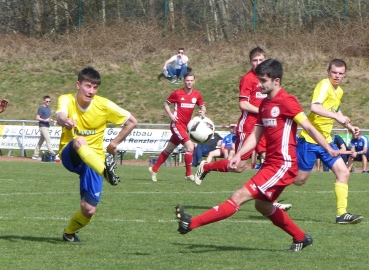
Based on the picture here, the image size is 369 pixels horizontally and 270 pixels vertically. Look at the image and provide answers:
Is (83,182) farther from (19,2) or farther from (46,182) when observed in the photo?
(19,2)

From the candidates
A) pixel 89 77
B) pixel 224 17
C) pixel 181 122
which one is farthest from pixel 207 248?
pixel 224 17

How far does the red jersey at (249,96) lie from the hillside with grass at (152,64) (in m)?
18.4

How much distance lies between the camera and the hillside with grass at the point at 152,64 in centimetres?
3073

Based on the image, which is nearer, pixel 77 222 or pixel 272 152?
pixel 272 152

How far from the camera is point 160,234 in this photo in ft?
26.9

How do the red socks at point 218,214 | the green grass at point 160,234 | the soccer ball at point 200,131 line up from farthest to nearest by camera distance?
the soccer ball at point 200,131
the red socks at point 218,214
the green grass at point 160,234

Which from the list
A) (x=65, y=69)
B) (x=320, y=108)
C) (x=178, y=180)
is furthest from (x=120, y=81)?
(x=320, y=108)

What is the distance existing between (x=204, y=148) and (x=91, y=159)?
16.5m

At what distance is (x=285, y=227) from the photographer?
22.9ft

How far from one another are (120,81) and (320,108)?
958 inches

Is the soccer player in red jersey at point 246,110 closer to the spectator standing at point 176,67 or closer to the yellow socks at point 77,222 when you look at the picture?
the yellow socks at point 77,222

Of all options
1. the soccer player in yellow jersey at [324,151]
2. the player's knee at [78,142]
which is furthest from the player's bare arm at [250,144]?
the soccer player in yellow jersey at [324,151]

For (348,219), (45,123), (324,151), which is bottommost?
(45,123)

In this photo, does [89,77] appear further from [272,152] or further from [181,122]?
[181,122]
